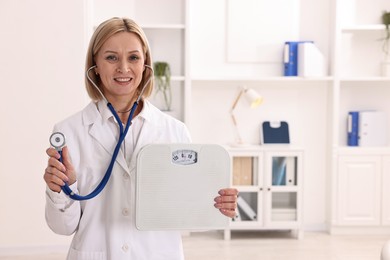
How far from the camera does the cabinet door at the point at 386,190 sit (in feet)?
15.1

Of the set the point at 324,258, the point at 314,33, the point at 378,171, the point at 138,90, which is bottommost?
the point at 324,258

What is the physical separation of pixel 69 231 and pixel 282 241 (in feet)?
9.84

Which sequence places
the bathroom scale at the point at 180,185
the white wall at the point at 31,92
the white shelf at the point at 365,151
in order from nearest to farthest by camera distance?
1. the bathroom scale at the point at 180,185
2. the white wall at the point at 31,92
3. the white shelf at the point at 365,151

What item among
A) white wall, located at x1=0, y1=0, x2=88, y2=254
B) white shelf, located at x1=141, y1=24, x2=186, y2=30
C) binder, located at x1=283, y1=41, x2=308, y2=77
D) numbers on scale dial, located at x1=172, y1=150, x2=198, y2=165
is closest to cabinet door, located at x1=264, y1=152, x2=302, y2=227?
binder, located at x1=283, y1=41, x2=308, y2=77

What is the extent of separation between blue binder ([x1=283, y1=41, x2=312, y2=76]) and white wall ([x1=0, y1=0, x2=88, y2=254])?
1.47 meters

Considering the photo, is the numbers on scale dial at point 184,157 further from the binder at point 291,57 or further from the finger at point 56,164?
the binder at point 291,57

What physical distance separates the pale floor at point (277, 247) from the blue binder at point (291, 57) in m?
1.19

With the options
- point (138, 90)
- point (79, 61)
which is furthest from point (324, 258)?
point (138, 90)

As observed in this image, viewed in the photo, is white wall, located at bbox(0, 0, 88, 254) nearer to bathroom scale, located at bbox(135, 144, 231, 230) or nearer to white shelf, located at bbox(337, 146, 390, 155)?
white shelf, located at bbox(337, 146, 390, 155)

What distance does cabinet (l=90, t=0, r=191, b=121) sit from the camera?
4.53 m

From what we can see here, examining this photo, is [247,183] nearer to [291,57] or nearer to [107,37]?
[291,57]

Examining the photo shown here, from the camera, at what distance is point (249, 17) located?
15.2ft

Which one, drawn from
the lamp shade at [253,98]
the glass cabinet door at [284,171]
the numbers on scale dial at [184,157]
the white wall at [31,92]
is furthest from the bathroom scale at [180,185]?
the glass cabinet door at [284,171]

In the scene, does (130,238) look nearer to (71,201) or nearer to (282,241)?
(71,201)
